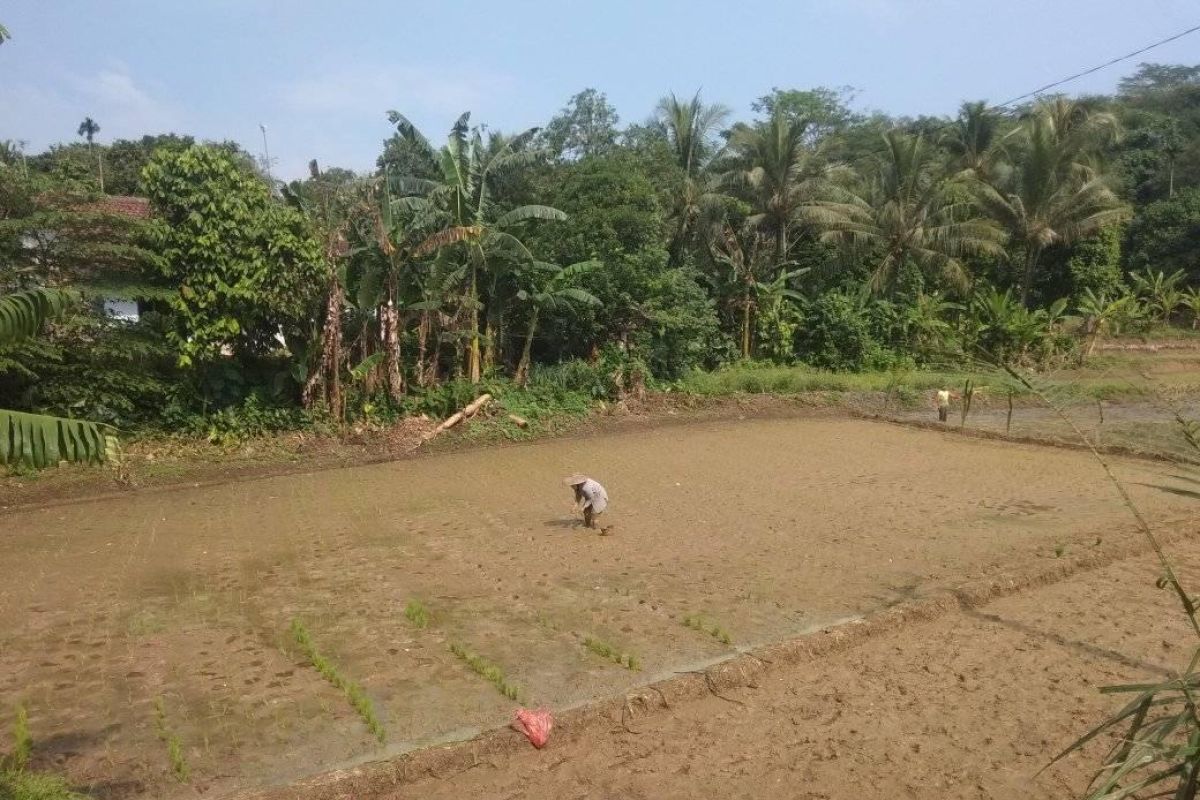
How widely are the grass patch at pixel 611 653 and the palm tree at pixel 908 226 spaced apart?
1925 cm

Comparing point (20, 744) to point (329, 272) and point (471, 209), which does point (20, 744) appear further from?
point (471, 209)

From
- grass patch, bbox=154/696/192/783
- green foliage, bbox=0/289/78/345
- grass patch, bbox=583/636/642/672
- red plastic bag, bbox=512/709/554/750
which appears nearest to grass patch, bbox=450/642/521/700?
red plastic bag, bbox=512/709/554/750

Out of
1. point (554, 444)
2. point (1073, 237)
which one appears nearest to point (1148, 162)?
point (1073, 237)

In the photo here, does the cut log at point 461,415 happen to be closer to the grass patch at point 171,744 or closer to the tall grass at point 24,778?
the grass patch at point 171,744

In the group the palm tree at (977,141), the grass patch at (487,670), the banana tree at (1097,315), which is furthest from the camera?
the palm tree at (977,141)

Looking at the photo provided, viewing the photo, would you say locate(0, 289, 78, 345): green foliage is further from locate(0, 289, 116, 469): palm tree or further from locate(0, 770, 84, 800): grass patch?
locate(0, 770, 84, 800): grass patch

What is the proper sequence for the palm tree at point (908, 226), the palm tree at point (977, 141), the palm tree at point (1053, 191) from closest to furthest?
the palm tree at point (908, 226), the palm tree at point (1053, 191), the palm tree at point (977, 141)

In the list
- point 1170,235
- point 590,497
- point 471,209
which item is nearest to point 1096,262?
point 1170,235

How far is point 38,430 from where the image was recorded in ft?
13.4

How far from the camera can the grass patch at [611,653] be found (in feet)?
18.1

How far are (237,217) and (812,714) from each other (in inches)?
422

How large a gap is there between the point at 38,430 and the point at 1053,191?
2894cm

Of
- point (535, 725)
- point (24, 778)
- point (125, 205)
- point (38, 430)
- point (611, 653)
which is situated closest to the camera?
point (24, 778)

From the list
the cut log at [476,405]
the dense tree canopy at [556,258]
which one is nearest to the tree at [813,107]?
the dense tree canopy at [556,258]
